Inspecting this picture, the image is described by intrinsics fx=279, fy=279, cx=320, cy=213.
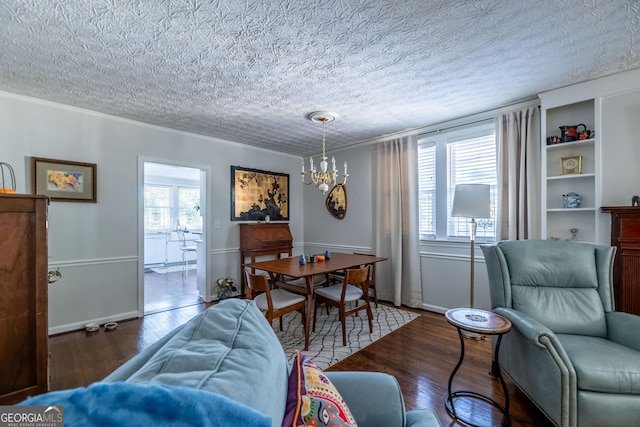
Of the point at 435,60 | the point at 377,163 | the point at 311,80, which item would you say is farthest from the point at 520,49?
the point at 377,163

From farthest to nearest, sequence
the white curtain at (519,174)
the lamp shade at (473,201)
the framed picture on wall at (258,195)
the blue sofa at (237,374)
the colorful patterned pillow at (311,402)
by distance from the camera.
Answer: the framed picture on wall at (258,195) < the white curtain at (519,174) < the lamp shade at (473,201) < the colorful patterned pillow at (311,402) < the blue sofa at (237,374)

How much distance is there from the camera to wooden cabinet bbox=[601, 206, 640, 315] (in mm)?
2230

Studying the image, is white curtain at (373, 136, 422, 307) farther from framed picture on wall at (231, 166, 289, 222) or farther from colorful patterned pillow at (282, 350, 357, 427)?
colorful patterned pillow at (282, 350, 357, 427)

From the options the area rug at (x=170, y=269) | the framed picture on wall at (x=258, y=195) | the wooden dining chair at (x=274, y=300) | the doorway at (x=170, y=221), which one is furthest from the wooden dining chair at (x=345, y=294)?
the area rug at (x=170, y=269)

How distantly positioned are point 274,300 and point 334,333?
2.62 feet

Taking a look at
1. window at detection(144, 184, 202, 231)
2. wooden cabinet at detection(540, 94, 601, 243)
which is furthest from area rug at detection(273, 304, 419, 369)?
window at detection(144, 184, 202, 231)

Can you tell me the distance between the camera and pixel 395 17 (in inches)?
67.2

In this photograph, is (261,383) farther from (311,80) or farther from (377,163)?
(377,163)

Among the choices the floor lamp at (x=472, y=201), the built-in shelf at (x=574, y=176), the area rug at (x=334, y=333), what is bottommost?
the area rug at (x=334, y=333)

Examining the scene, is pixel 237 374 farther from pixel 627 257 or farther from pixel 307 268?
pixel 627 257

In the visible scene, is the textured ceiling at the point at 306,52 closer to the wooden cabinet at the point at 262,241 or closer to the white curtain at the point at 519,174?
the white curtain at the point at 519,174

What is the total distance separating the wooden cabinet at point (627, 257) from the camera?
223 centimetres

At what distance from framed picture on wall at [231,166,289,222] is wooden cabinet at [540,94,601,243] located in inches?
148

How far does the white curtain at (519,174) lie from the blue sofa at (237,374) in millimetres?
2666
